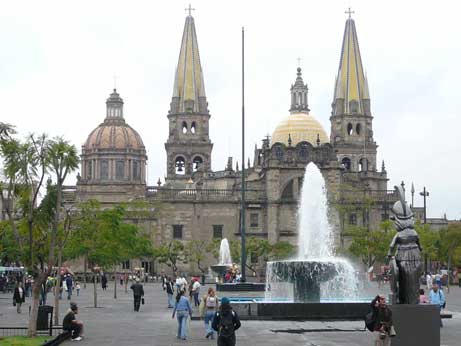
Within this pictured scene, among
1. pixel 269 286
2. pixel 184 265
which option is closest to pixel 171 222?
pixel 184 265

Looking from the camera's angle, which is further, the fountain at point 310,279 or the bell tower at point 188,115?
the bell tower at point 188,115

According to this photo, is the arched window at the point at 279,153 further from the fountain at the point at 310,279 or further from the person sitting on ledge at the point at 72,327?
the person sitting on ledge at the point at 72,327

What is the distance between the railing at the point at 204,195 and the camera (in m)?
93.7

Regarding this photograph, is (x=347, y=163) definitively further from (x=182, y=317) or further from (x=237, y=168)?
(x=182, y=317)

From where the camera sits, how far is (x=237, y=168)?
4323 inches

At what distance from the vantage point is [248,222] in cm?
9444

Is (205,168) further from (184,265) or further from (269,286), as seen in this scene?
(269,286)

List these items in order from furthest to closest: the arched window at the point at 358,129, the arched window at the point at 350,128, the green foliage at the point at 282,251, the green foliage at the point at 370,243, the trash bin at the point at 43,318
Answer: the arched window at the point at 350,128 < the arched window at the point at 358,129 < the green foliage at the point at 282,251 < the green foliage at the point at 370,243 < the trash bin at the point at 43,318

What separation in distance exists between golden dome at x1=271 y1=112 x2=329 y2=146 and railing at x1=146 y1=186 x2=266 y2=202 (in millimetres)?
8053

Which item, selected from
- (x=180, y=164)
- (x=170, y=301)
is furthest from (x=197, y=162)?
(x=170, y=301)

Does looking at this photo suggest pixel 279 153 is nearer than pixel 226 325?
No

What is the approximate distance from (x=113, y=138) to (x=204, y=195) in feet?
75.4

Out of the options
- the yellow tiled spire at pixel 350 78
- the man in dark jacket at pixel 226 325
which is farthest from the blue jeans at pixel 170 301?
the yellow tiled spire at pixel 350 78

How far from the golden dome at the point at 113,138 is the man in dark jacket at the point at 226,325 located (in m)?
95.5
